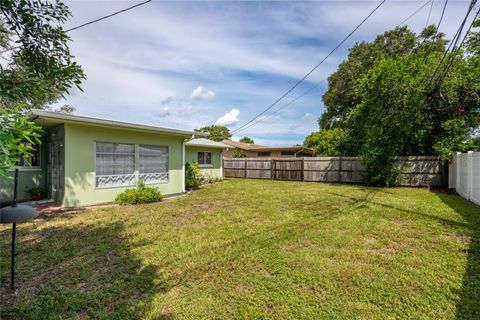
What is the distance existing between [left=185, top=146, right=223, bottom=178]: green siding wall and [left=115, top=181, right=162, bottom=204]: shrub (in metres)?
4.84

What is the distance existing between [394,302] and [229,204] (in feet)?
18.8

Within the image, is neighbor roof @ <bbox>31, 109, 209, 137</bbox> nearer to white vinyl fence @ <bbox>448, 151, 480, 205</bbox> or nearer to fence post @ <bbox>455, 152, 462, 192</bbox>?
white vinyl fence @ <bbox>448, 151, 480, 205</bbox>

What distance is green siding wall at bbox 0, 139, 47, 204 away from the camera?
8.23 meters

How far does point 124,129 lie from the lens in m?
8.37

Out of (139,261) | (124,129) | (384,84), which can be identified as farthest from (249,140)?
(139,261)

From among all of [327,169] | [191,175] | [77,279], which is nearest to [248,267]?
[77,279]

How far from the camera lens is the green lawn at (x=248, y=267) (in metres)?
2.58

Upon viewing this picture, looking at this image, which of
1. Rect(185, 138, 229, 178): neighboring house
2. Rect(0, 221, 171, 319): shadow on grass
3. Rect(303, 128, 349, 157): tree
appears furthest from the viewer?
Rect(303, 128, 349, 157): tree

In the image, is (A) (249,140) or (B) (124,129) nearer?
(B) (124,129)

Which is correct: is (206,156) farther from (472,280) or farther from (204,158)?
(472,280)

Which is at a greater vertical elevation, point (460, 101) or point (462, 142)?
point (460, 101)

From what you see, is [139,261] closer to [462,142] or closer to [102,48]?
[102,48]

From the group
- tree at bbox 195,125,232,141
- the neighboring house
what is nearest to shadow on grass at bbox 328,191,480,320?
the neighboring house

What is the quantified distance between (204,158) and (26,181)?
329 inches
